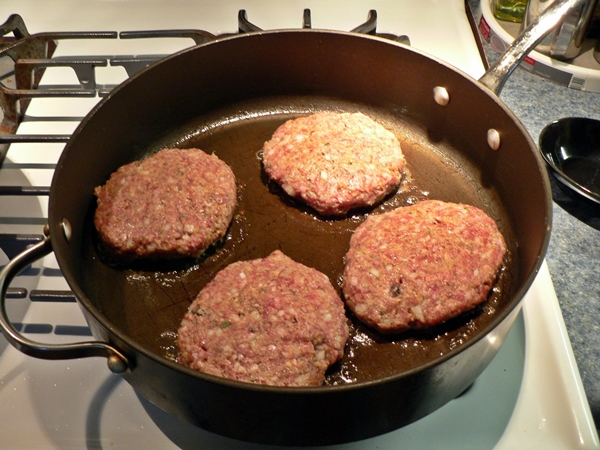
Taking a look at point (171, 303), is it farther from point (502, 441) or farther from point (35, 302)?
point (502, 441)

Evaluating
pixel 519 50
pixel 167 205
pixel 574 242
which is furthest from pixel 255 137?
pixel 574 242

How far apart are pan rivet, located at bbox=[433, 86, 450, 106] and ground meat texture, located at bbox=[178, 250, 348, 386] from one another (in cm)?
76

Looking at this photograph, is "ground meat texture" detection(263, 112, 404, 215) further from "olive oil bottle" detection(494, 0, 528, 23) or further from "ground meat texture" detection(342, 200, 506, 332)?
"olive oil bottle" detection(494, 0, 528, 23)

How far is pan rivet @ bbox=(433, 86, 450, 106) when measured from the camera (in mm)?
1702

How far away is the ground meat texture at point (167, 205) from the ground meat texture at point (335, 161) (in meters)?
0.20

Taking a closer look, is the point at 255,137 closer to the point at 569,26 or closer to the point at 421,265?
the point at 421,265

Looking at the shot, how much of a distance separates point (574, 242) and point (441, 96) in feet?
2.15

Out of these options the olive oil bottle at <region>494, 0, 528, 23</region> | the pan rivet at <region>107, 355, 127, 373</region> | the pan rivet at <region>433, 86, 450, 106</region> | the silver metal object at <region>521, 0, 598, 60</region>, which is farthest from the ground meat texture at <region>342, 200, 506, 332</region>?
the olive oil bottle at <region>494, 0, 528, 23</region>

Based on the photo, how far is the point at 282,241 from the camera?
157cm

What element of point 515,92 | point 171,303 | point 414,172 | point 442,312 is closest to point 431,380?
point 442,312

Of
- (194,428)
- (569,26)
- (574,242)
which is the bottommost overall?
(194,428)

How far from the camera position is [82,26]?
233cm

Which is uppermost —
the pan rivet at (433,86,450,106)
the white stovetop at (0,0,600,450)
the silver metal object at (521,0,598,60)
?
the silver metal object at (521,0,598,60)

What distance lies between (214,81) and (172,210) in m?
0.57
